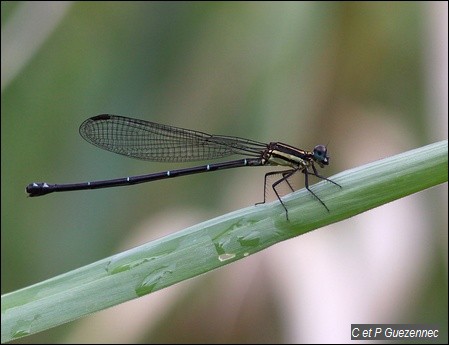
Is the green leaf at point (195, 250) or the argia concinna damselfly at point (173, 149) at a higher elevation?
the argia concinna damselfly at point (173, 149)

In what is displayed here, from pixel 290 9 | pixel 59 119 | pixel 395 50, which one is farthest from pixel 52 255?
pixel 395 50

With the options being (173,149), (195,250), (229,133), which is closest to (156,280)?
(195,250)

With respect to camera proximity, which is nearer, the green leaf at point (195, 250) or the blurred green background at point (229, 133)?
the green leaf at point (195, 250)

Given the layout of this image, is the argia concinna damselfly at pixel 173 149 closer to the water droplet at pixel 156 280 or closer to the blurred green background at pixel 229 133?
the blurred green background at pixel 229 133

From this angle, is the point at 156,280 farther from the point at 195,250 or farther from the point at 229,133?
the point at 229,133

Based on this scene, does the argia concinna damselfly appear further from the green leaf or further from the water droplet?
the water droplet

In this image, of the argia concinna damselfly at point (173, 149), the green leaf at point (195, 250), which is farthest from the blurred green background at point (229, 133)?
the green leaf at point (195, 250)
